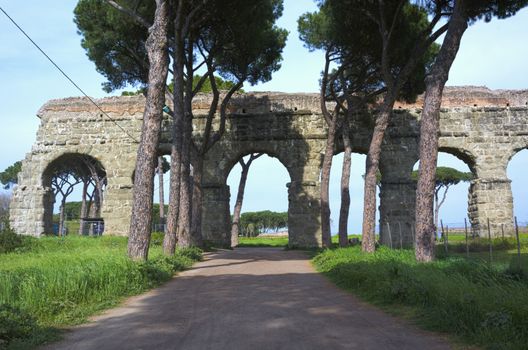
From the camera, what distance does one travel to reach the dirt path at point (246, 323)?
4238 millimetres

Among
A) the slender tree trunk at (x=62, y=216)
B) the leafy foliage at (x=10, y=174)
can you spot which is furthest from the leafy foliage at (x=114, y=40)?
the leafy foliage at (x=10, y=174)

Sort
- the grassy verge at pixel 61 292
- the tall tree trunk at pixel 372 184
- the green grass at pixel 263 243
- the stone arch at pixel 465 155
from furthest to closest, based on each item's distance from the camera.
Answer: the green grass at pixel 263 243
the stone arch at pixel 465 155
the tall tree trunk at pixel 372 184
the grassy verge at pixel 61 292

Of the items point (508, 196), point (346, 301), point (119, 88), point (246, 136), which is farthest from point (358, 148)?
point (346, 301)

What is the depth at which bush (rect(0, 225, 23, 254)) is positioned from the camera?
14.4 meters

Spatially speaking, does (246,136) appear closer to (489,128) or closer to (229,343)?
(489,128)

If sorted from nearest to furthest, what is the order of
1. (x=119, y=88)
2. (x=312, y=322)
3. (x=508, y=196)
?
(x=312, y=322), (x=119, y=88), (x=508, y=196)

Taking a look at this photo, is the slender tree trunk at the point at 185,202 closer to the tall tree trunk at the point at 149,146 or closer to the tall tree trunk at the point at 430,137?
the tall tree trunk at the point at 149,146

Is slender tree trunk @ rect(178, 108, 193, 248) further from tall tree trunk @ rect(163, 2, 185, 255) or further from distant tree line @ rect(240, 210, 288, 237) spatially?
distant tree line @ rect(240, 210, 288, 237)

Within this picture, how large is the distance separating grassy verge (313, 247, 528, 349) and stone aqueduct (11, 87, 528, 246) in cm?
1248

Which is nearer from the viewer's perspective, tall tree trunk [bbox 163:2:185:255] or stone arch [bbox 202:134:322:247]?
tall tree trunk [bbox 163:2:185:255]

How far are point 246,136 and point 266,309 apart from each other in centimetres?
1645

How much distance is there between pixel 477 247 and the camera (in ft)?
55.3

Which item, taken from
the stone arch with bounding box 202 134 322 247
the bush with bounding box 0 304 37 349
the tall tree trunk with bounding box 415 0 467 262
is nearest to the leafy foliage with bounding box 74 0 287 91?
the stone arch with bounding box 202 134 322 247

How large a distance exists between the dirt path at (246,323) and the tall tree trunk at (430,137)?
6.91 ft
